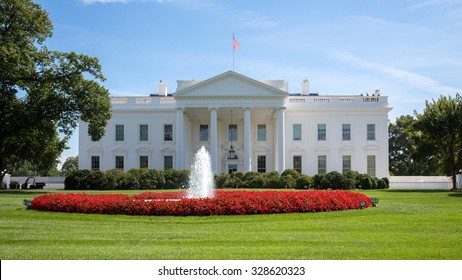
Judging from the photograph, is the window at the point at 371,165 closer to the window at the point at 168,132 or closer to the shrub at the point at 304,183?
the shrub at the point at 304,183

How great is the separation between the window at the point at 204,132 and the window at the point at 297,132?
939 cm

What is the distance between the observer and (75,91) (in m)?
37.2

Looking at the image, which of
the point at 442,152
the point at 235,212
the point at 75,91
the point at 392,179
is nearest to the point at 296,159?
the point at 392,179

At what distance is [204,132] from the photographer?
2402 inches

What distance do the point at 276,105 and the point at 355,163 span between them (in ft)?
37.1

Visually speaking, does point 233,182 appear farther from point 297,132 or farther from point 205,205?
point 205,205

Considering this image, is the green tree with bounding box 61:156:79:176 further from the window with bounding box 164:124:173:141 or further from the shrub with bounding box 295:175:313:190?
the shrub with bounding box 295:175:313:190

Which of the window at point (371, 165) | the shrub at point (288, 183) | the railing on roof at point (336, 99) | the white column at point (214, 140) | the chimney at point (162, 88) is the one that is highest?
the chimney at point (162, 88)

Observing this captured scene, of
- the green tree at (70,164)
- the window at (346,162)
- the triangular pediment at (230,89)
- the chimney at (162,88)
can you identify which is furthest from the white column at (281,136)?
the green tree at (70,164)

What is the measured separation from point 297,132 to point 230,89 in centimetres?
948

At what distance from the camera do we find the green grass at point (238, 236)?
444 inches

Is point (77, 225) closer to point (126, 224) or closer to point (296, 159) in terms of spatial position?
point (126, 224)

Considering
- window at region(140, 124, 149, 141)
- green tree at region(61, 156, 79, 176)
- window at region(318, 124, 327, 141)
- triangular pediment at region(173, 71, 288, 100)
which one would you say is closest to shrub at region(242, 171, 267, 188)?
triangular pediment at region(173, 71, 288, 100)

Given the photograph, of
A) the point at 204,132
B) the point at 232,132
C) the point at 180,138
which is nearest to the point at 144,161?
the point at 204,132
